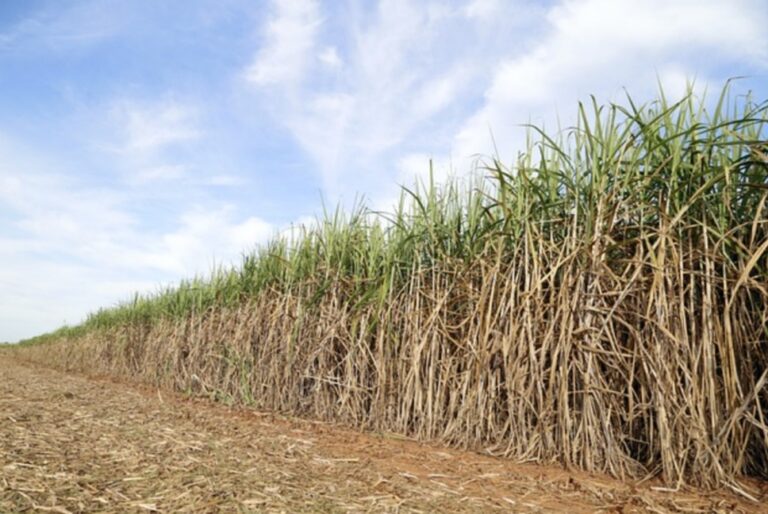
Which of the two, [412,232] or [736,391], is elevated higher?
[412,232]

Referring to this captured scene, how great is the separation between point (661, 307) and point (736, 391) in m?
0.54

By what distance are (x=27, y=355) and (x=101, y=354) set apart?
46.1 ft

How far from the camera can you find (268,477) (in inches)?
91.0

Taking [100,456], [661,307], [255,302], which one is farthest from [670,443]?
[255,302]

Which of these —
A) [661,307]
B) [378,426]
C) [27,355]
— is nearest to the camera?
[661,307]

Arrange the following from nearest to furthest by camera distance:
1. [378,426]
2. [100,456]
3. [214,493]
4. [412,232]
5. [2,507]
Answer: [2,507] → [214,493] → [100,456] → [378,426] → [412,232]

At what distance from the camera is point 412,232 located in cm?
Answer: 436

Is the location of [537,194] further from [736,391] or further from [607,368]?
[736,391]

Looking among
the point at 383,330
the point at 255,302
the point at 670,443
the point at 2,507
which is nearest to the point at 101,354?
the point at 255,302

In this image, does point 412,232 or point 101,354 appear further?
point 101,354

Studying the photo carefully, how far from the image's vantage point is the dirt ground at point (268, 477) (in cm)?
197

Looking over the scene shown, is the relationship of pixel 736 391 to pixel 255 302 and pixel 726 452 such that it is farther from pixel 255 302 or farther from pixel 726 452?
pixel 255 302

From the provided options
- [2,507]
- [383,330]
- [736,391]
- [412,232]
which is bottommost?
[2,507]

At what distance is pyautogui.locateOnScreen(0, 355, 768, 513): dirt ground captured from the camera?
1968 mm
